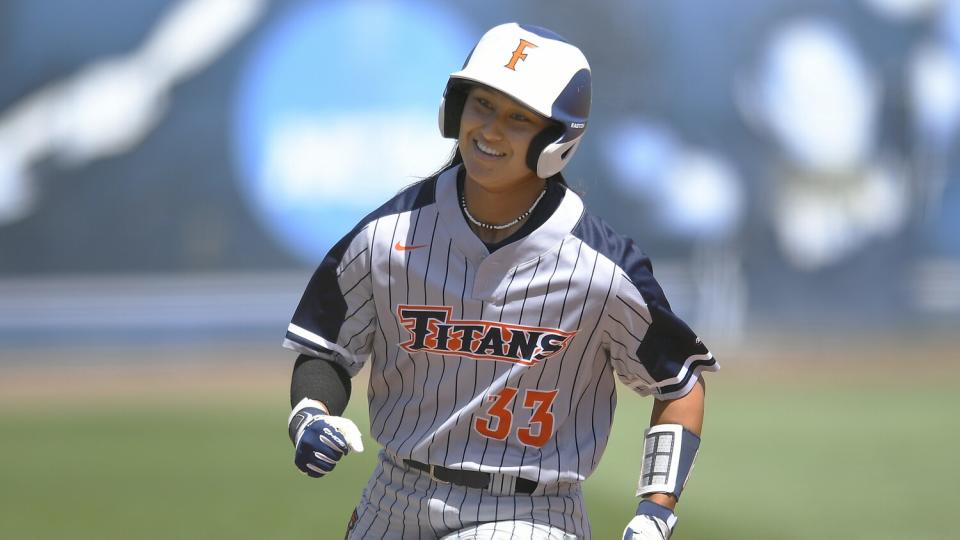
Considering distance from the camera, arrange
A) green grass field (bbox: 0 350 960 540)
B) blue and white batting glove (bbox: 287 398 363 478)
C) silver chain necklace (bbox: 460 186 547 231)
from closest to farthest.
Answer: blue and white batting glove (bbox: 287 398 363 478) → silver chain necklace (bbox: 460 186 547 231) → green grass field (bbox: 0 350 960 540)

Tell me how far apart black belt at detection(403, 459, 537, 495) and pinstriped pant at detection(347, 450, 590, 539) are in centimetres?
1

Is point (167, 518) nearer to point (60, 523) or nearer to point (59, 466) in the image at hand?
point (60, 523)

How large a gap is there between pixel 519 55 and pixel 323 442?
3.23 feet

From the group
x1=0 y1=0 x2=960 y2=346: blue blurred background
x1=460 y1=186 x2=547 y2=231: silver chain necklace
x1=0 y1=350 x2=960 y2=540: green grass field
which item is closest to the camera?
x1=460 y1=186 x2=547 y2=231: silver chain necklace

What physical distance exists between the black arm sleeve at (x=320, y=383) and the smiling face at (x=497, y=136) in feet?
2.00

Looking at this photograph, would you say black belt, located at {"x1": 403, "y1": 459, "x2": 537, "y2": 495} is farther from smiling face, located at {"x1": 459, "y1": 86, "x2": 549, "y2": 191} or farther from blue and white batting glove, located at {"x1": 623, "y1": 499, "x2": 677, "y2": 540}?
smiling face, located at {"x1": 459, "y1": 86, "x2": 549, "y2": 191}

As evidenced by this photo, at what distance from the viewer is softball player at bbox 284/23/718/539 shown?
113 inches

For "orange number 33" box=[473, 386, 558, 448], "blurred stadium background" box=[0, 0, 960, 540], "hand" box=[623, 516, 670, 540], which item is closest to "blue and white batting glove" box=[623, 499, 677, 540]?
"hand" box=[623, 516, 670, 540]

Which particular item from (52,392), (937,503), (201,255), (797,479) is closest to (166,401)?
(52,392)

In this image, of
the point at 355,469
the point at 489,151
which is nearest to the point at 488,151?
the point at 489,151

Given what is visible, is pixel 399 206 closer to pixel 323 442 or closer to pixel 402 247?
pixel 402 247

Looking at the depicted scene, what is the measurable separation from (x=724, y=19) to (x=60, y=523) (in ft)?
30.3

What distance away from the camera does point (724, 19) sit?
13.1 metres

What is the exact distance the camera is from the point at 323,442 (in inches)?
110
